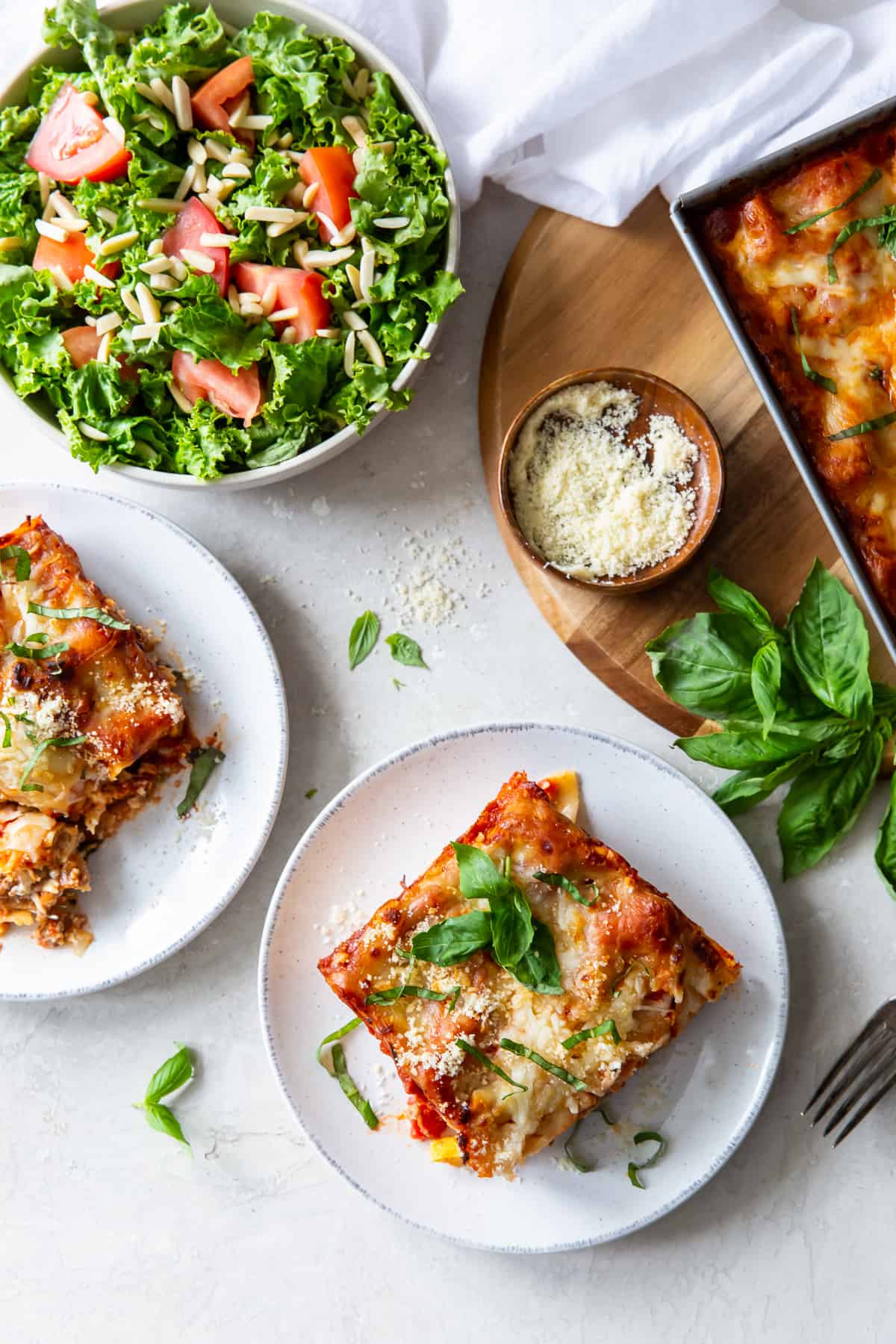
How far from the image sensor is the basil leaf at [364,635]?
2961 millimetres

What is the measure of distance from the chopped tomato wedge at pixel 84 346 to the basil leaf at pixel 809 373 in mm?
1474

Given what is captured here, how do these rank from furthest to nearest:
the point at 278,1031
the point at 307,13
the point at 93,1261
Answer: the point at 93,1261, the point at 278,1031, the point at 307,13

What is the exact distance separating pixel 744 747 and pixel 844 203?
1180mm

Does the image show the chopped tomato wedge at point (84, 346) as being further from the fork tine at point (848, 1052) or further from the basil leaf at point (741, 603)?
the fork tine at point (848, 1052)

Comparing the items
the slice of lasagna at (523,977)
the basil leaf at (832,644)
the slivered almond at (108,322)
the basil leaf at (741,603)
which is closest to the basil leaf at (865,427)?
the basil leaf at (832,644)

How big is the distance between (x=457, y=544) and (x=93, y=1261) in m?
2.12

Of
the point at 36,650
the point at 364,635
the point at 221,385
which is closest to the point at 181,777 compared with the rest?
the point at 36,650

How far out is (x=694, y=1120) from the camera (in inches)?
108

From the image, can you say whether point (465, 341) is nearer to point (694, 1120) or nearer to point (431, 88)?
point (431, 88)

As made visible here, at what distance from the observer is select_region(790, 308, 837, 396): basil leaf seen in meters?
2.43

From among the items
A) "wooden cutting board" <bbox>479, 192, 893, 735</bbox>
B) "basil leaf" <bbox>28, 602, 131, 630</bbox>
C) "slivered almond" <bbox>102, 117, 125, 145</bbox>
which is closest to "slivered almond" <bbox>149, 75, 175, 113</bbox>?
"slivered almond" <bbox>102, 117, 125, 145</bbox>

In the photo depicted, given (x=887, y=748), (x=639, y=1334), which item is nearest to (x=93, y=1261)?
(x=639, y=1334)

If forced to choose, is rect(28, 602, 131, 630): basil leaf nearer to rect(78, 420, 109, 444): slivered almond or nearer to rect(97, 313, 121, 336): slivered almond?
rect(78, 420, 109, 444): slivered almond

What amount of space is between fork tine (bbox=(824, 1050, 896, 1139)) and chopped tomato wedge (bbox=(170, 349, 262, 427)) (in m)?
2.12
